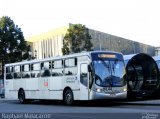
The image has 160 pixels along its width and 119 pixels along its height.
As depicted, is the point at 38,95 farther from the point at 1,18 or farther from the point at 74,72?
the point at 1,18

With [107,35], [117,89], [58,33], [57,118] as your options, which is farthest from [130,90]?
[107,35]

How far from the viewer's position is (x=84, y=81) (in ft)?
74.0

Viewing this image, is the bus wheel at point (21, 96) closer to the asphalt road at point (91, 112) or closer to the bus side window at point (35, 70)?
the bus side window at point (35, 70)

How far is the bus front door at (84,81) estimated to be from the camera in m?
22.3

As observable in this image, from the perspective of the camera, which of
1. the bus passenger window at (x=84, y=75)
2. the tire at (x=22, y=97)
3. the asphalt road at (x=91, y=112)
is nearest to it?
the asphalt road at (x=91, y=112)

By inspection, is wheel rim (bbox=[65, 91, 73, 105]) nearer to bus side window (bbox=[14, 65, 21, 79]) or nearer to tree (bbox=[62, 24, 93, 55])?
bus side window (bbox=[14, 65, 21, 79])

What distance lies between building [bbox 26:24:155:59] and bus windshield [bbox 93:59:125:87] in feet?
228

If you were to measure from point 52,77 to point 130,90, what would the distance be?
507 cm

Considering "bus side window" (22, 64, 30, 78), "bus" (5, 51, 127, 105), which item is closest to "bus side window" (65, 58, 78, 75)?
"bus" (5, 51, 127, 105)

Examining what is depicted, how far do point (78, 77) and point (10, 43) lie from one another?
31499 mm

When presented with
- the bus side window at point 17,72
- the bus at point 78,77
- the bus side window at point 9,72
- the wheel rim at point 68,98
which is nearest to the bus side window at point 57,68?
the bus at point 78,77

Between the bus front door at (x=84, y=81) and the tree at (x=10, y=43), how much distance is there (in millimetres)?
30580

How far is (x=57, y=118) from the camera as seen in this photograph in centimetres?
1534

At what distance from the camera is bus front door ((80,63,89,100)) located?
22266 millimetres
